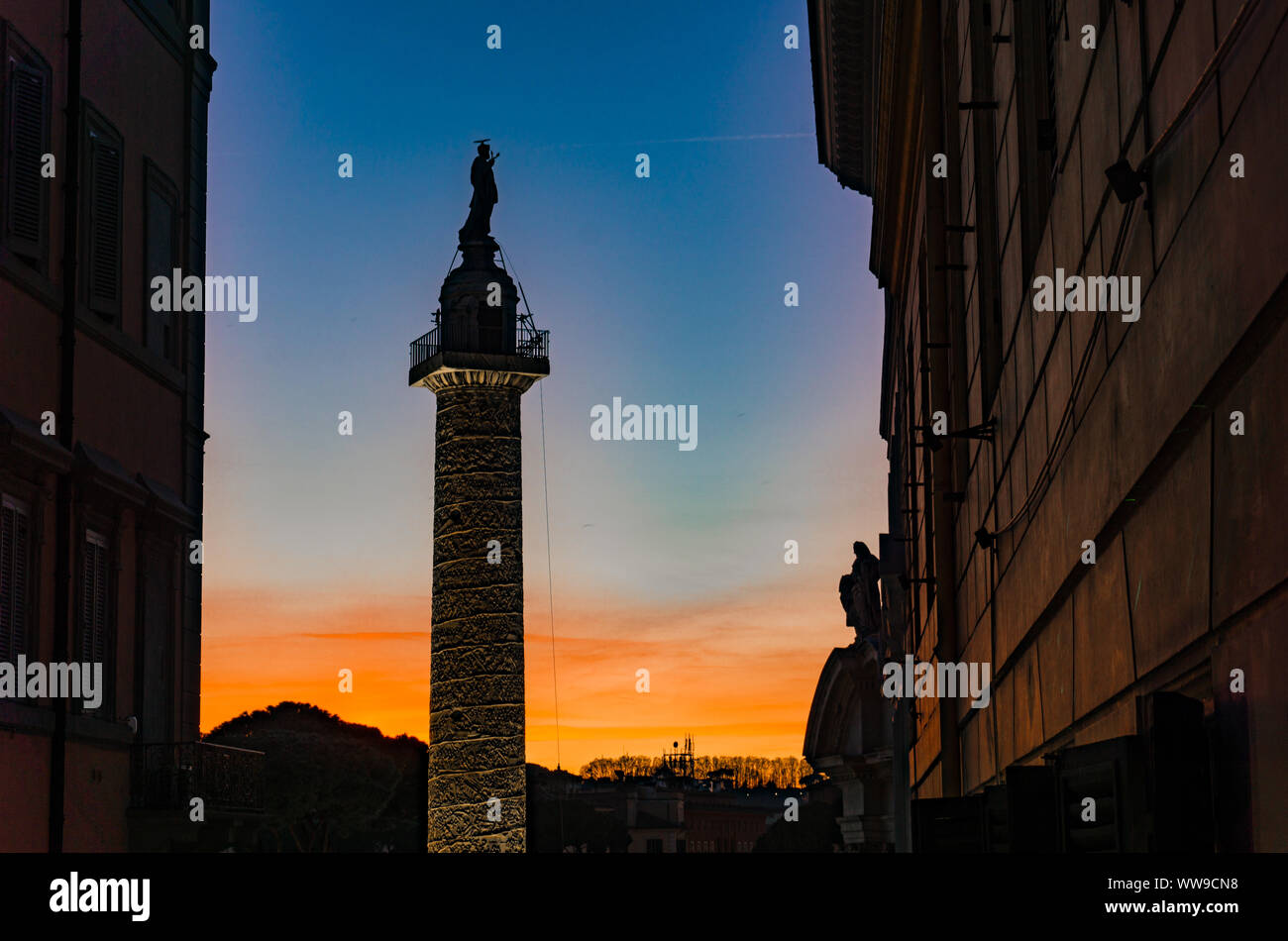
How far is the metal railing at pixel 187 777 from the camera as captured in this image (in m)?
20.4

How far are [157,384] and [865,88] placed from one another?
1074 cm

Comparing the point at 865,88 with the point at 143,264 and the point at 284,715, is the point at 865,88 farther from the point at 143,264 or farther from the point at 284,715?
the point at 284,715

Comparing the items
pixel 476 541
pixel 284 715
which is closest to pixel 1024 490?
pixel 476 541

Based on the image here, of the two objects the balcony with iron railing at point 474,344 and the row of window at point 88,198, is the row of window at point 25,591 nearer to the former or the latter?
the row of window at point 88,198

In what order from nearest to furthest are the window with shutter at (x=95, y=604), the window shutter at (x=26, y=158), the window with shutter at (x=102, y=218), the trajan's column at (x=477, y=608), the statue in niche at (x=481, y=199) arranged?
the window shutter at (x=26, y=158) < the window with shutter at (x=95, y=604) < the window with shutter at (x=102, y=218) < the trajan's column at (x=477, y=608) < the statue in niche at (x=481, y=199)

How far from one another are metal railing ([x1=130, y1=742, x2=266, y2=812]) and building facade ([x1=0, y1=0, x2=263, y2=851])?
3 cm

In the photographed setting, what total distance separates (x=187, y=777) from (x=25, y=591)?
4440mm

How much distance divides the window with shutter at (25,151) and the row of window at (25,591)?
108 inches

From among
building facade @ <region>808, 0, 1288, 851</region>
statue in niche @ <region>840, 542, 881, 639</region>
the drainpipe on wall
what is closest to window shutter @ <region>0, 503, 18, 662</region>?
the drainpipe on wall

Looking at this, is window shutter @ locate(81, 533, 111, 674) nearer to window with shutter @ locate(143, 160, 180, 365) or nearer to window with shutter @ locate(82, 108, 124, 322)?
window with shutter @ locate(82, 108, 124, 322)

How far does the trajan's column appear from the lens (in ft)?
139

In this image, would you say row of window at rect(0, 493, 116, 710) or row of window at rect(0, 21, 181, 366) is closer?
row of window at rect(0, 493, 116, 710)

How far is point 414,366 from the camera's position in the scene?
45438mm

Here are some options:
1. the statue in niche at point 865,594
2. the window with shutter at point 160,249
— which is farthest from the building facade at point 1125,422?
the window with shutter at point 160,249
